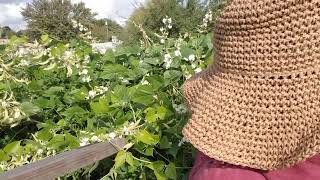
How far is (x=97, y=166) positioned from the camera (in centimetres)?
171

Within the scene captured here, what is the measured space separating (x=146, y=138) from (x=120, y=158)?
8cm

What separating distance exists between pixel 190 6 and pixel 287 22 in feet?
45.3

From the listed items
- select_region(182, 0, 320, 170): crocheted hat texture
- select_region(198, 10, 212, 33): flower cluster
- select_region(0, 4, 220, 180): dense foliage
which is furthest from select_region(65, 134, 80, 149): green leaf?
select_region(198, 10, 212, 33): flower cluster

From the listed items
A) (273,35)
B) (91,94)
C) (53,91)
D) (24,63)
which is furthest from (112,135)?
(24,63)

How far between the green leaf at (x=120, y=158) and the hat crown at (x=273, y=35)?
0.63 meters

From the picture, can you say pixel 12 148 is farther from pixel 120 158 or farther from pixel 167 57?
pixel 167 57

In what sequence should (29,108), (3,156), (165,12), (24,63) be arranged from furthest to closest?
(165,12), (24,63), (29,108), (3,156)

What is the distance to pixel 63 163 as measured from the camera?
1356mm

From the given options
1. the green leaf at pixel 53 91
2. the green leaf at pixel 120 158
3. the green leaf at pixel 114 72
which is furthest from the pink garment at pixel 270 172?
the green leaf at pixel 53 91

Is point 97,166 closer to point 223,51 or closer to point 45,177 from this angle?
point 45,177

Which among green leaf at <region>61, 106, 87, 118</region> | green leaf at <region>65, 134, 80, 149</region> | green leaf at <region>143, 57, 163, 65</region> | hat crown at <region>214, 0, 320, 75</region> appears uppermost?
hat crown at <region>214, 0, 320, 75</region>

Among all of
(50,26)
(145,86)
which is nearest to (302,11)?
(145,86)

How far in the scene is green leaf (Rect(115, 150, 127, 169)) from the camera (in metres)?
1.48

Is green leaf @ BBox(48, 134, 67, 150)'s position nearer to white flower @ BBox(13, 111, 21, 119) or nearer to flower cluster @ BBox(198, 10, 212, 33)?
white flower @ BBox(13, 111, 21, 119)
